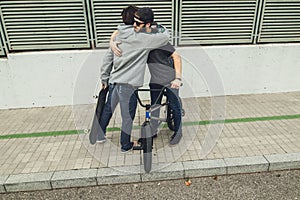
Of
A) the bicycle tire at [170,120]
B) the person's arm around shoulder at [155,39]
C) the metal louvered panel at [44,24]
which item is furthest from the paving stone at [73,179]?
the metal louvered panel at [44,24]

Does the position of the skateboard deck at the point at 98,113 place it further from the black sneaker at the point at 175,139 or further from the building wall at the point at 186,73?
the building wall at the point at 186,73

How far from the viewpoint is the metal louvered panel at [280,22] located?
16.3ft

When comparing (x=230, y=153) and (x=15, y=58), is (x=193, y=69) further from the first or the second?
(x=15, y=58)

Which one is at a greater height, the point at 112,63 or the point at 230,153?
the point at 112,63

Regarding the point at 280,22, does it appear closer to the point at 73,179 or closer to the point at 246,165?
the point at 246,165

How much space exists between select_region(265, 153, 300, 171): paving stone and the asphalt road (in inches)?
5.1

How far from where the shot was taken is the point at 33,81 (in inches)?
189

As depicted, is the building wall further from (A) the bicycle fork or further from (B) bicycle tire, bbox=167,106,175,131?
(A) the bicycle fork

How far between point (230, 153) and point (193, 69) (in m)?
2.39

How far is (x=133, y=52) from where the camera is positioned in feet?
8.75

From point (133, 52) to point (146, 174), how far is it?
60.0 inches

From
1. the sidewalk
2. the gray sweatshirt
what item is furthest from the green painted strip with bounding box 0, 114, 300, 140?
the gray sweatshirt

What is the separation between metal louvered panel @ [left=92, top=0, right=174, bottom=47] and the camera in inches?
179

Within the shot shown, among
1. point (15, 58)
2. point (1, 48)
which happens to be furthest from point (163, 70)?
point (1, 48)
